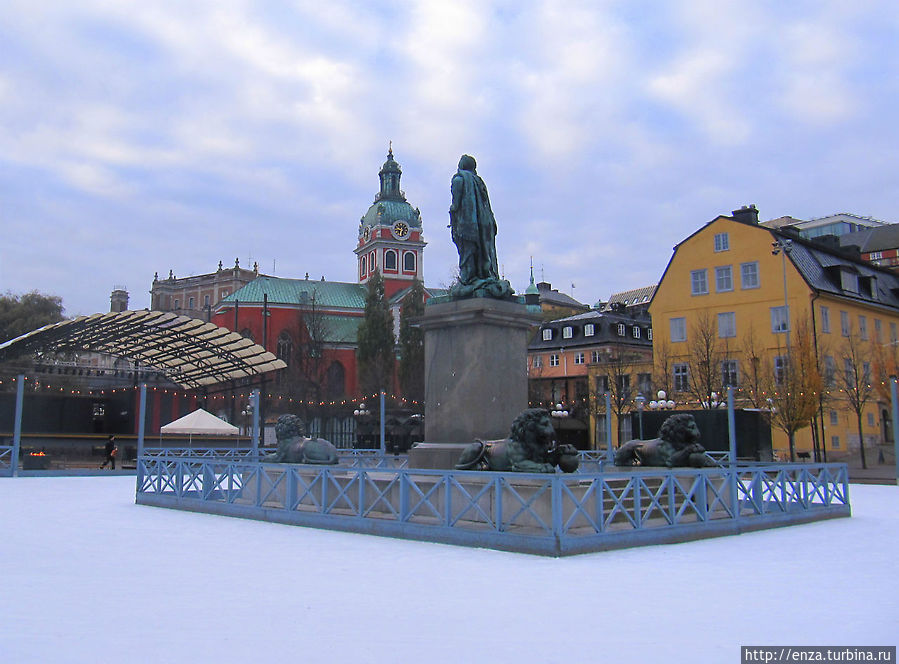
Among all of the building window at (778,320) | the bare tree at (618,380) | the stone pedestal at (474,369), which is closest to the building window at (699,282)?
the building window at (778,320)

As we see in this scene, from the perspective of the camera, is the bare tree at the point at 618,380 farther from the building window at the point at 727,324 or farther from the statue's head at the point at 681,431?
the statue's head at the point at 681,431

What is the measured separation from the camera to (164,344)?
38.3m

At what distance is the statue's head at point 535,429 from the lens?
11375mm

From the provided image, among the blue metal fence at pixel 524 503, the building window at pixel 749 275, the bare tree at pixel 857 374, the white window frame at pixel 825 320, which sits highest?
the building window at pixel 749 275

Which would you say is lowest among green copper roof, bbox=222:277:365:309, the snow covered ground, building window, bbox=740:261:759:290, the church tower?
the snow covered ground

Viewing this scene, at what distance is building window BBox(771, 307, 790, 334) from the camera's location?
134 ft

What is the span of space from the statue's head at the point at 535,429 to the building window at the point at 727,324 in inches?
1348

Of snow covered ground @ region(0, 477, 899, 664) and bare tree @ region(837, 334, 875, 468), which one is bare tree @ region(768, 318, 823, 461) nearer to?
bare tree @ region(837, 334, 875, 468)

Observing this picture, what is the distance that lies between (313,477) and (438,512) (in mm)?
3335

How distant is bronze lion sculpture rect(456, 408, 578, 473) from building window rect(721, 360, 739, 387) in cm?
3265

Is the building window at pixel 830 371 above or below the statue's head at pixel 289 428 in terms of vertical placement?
above

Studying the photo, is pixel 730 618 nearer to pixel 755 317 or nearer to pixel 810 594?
pixel 810 594

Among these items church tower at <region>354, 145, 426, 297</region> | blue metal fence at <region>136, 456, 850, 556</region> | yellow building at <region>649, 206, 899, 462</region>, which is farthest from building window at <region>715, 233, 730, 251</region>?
church tower at <region>354, 145, 426, 297</region>

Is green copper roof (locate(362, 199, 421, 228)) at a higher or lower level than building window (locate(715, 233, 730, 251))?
higher
